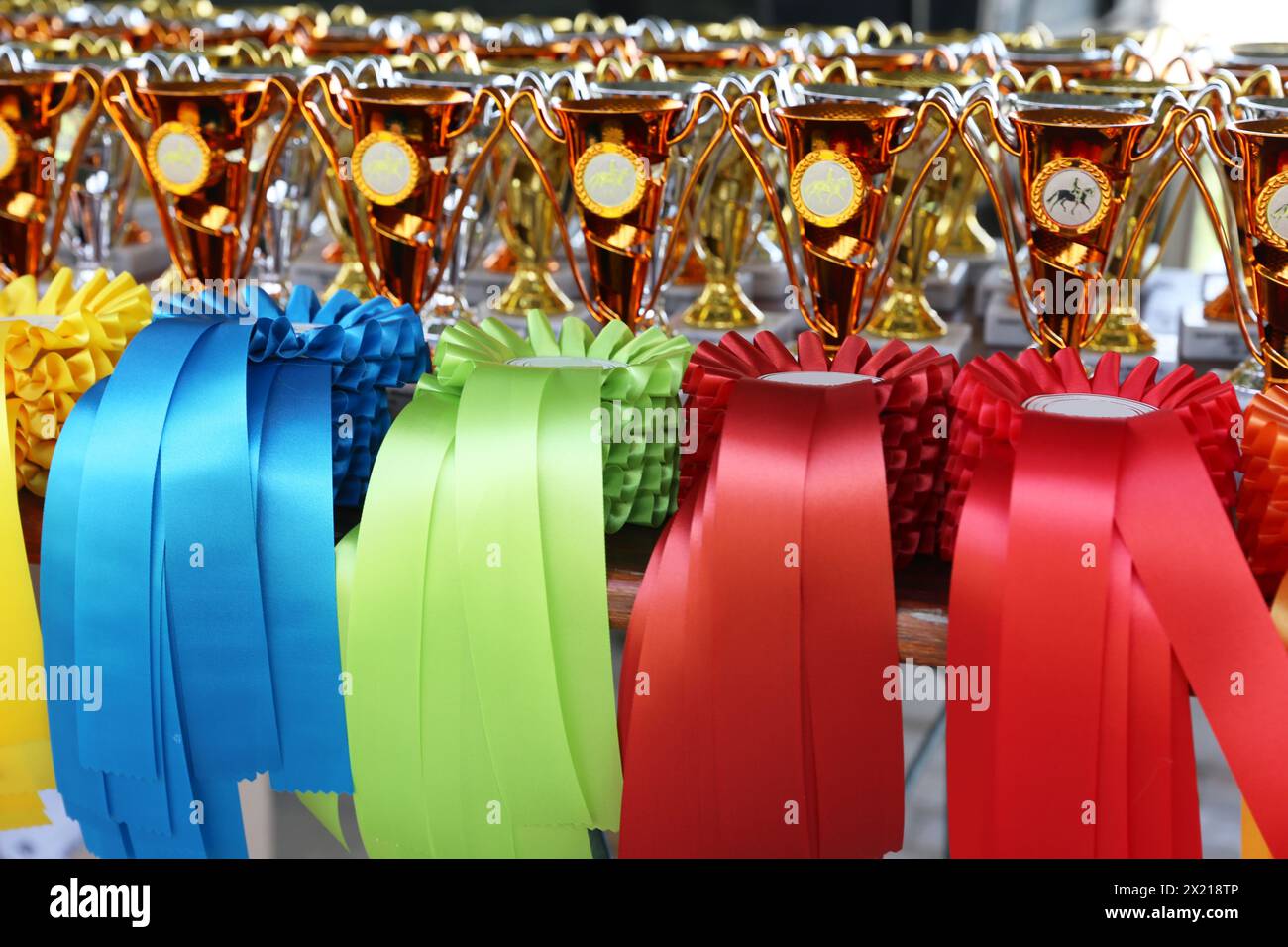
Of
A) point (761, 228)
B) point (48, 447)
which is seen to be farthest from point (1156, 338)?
point (48, 447)

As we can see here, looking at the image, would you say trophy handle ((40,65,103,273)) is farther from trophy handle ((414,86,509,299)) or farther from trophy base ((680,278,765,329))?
trophy base ((680,278,765,329))

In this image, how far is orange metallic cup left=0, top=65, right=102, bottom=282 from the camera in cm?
79

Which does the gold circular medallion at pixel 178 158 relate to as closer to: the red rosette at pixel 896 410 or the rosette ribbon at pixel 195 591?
the rosette ribbon at pixel 195 591

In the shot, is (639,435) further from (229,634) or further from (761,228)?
(761,228)

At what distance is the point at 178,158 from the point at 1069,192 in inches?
18.2

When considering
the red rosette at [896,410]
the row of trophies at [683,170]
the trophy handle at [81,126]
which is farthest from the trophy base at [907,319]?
the trophy handle at [81,126]

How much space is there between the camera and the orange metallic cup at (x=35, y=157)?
0.79 meters

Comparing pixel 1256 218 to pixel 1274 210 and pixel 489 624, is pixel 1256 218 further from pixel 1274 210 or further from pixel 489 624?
pixel 489 624

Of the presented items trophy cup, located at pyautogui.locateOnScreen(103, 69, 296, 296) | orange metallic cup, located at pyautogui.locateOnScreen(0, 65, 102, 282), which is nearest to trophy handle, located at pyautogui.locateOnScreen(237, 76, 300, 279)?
trophy cup, located at pyautogui.locateOnScreen(103, 69, 296, 296)

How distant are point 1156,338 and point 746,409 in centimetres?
39

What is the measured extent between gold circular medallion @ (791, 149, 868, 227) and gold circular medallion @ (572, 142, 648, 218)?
77mm

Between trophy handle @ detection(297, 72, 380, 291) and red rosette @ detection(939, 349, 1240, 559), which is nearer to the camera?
red rosette @ detection(939, 349, 1240, 559)

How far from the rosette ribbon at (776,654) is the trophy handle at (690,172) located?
0.22 m

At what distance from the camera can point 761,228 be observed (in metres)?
1.02
